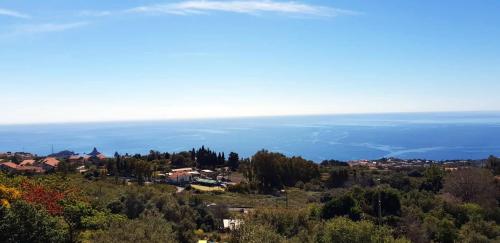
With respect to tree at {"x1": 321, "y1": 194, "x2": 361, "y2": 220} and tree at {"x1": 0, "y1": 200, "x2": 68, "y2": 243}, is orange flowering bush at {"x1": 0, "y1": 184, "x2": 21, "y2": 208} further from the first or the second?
tree at {"x1": 321, "y1": 194, "x2": 361, "y2": 220}

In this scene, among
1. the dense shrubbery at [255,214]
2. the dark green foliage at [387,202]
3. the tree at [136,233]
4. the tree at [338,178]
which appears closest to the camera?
the tree at [136,233]

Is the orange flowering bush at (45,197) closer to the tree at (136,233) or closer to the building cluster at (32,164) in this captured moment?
the tree at (136,233)

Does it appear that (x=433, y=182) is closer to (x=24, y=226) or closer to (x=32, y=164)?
(x=24, y=226)

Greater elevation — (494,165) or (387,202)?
(387,202)

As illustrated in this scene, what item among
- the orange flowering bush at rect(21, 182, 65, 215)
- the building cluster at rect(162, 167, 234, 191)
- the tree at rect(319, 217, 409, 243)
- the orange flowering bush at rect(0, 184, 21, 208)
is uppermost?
the orange flowering bush at rect(0, 184, 21, 208)

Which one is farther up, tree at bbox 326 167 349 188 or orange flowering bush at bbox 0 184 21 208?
orange flowering bush at bbox 0 184 21 208

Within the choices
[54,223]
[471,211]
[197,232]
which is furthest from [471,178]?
[54,223]

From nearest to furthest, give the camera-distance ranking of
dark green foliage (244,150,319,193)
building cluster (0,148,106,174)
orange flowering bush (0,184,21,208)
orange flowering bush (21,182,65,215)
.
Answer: orange flowering bush (0,184,21,208) → orange flowering bush (21,182,65,215) → dark green foliage (244,150,319,193) → building cluster (0,148,106,174)

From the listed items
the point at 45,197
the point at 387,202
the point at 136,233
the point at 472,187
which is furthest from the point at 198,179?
the point at 136,233

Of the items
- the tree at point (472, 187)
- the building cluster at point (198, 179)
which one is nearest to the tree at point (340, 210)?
the tree at point (472, 187)

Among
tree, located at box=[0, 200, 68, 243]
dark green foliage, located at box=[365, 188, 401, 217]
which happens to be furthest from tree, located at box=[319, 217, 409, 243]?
dark green foliage, located at box=[365, 188, 401, 217]

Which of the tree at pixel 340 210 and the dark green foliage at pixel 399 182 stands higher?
the tree at pixel 340 210

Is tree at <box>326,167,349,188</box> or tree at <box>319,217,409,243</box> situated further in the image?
tree at <box>326,167,349,188</box>
